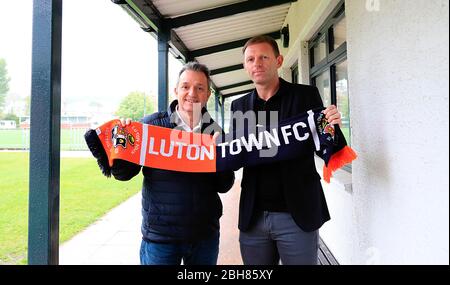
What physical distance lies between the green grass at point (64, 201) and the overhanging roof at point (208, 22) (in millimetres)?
2036

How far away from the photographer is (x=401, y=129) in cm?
123

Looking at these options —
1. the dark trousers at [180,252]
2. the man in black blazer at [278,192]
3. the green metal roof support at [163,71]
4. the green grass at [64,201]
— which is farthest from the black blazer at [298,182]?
the green metal roof support at [163,71]

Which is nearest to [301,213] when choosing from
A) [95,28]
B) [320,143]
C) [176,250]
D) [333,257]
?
[320,143]

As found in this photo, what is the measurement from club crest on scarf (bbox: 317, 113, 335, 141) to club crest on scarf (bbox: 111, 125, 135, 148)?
3.09ft

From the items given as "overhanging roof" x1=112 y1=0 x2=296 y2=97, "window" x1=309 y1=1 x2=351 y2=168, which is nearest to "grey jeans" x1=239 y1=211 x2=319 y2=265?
"window" x1=309 y1=1 x2=351 y2=168

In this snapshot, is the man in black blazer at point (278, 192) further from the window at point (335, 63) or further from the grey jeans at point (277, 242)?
the window at point (335, 63)

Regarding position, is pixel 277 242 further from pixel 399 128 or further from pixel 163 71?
pixel 163 71

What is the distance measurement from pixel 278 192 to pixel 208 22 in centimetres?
336

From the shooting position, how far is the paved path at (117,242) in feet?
10.5

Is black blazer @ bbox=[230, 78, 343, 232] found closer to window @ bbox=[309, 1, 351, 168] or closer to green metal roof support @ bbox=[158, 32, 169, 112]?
window @ bbox=[309, 1, 351, 168]

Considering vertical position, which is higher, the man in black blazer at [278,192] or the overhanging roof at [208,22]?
the overhanging roof at [208,22]

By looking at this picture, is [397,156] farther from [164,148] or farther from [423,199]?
[164,148]

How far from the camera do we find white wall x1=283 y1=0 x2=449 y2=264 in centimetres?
99
